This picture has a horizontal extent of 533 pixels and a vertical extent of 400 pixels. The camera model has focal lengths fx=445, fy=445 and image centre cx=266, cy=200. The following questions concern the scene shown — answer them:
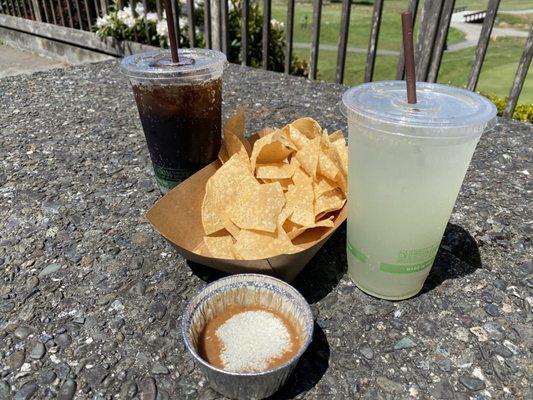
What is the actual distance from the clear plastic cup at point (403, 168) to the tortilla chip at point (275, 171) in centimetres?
31

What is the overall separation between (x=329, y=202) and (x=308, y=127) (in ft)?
1.38

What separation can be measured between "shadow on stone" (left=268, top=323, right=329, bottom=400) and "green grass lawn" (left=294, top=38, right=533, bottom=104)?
8291mm

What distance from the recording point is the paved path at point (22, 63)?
6.46m

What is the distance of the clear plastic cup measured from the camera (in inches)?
48.8

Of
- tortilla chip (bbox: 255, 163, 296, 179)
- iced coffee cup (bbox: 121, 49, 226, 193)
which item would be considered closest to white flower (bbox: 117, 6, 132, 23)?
iced coffee cup (bbox: 121, 49, 226, 193)

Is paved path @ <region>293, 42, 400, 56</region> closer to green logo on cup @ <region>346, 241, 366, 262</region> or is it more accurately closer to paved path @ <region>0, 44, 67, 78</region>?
paved path @ <region>0, 44, 67, 78</region>

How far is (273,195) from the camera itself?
1.64 m

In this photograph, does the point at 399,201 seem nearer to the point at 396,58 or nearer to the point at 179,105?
the point at 179,105

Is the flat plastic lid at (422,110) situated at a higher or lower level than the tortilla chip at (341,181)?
higher

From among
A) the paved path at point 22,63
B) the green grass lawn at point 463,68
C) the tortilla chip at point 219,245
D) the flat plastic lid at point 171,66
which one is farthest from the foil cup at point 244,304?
the green grass lawn at point 463,68

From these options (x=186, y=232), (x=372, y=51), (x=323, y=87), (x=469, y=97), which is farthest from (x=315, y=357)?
(x=372, y=51)

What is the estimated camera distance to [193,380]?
1.38 meters

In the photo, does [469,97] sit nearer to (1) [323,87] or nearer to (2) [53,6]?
(1) [323,87]

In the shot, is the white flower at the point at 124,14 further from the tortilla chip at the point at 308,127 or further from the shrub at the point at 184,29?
the tortilla chip at the point at 308,127
